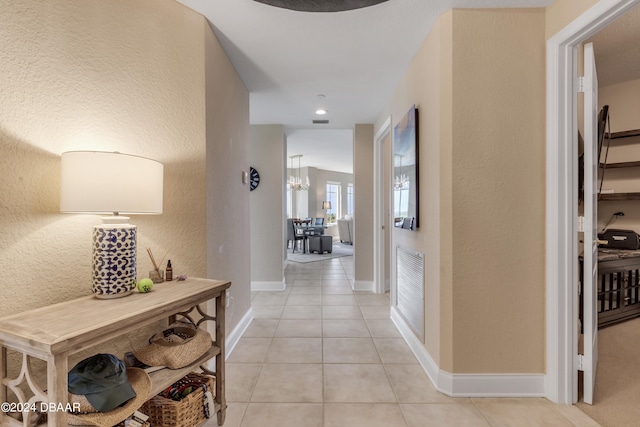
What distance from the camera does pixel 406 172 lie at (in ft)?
7.89

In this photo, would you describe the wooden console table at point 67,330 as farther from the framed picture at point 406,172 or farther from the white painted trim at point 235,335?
the framed picture at point 406,172

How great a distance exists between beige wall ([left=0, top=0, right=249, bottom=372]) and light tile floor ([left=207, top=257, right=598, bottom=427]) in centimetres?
81

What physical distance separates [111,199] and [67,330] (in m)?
0.49

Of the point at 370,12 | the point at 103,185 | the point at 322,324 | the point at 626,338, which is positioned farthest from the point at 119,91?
the point at 626,338

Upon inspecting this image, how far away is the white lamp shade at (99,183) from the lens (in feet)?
3.66

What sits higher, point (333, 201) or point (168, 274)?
point (333, 201)

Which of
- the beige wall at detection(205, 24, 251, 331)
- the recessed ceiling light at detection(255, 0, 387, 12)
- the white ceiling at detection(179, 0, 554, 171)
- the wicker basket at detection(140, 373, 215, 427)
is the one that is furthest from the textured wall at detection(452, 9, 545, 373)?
the beige wall at detection(205, 24, 251, 331)

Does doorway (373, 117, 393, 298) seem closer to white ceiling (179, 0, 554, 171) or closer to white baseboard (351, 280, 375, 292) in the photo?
white baseboard (351, 280, 375, 292)

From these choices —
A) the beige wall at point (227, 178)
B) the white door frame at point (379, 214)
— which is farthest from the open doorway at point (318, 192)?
the beige wall at point (227, 178)

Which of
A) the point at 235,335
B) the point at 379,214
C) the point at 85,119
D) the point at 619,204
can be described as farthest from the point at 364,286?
the point at 85,119

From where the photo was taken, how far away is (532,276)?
172 cm

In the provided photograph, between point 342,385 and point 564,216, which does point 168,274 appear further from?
point 564,216

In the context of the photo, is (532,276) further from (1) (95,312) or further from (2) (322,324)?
(1) (95,312)

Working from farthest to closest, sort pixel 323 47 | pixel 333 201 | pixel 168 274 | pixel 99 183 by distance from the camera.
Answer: pixel 333 201
pixel 323 47
pixel 168 274
pixel 99 183
